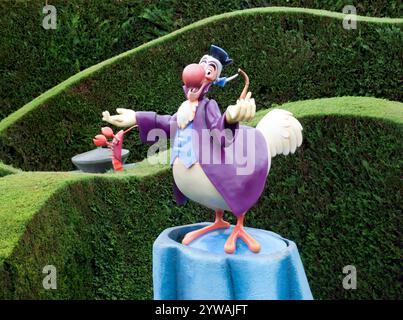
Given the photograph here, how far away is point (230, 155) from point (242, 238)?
0.49 m

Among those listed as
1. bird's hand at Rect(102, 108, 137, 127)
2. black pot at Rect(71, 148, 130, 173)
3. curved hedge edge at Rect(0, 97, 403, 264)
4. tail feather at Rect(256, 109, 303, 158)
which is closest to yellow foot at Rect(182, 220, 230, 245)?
tail feather at Rect(256, 109, 303, 158)

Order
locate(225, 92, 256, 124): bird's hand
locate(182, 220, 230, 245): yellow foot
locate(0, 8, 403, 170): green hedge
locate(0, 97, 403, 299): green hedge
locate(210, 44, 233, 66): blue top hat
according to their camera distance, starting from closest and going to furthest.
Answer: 1. locate(225, 92, 256, 124): bird's hand
2. locate(210, 44, 233, 66): blue top hat
3. locate(182, 220, 230, 245): yellow foot
4. locate(0, 97, 403, 299): green hedge
5. locate(0, 8, 403, 170): green hedge

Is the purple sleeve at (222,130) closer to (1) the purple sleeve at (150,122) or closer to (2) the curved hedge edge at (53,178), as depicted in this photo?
(1) the purple sleeve at (150,122)

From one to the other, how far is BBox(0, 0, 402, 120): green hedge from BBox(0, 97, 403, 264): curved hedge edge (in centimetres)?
330

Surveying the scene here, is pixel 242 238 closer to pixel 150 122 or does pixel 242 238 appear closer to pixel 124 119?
pixel 150 122

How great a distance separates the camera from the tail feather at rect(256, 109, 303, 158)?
415 centimetres

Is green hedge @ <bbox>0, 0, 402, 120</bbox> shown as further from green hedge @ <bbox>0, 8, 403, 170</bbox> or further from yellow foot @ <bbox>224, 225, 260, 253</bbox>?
yellow foot @ <bbox>224, 225, 260, 253</bbox>

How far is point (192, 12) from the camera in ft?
30.3

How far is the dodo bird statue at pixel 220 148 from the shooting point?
3982mm

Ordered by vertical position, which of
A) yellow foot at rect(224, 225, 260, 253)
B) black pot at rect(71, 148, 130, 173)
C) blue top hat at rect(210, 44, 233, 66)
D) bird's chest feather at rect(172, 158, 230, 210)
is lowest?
yellow foot at rect(224, 225, 260, 253)

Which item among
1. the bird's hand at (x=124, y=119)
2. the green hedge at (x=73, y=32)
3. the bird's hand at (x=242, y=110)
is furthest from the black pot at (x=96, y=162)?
the bird's hand at (x=242, y=110)

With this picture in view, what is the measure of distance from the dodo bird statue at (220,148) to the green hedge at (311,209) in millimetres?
1513

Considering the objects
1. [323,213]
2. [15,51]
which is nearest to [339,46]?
[323,213]

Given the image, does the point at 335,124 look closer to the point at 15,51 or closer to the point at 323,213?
the point at 323,213
